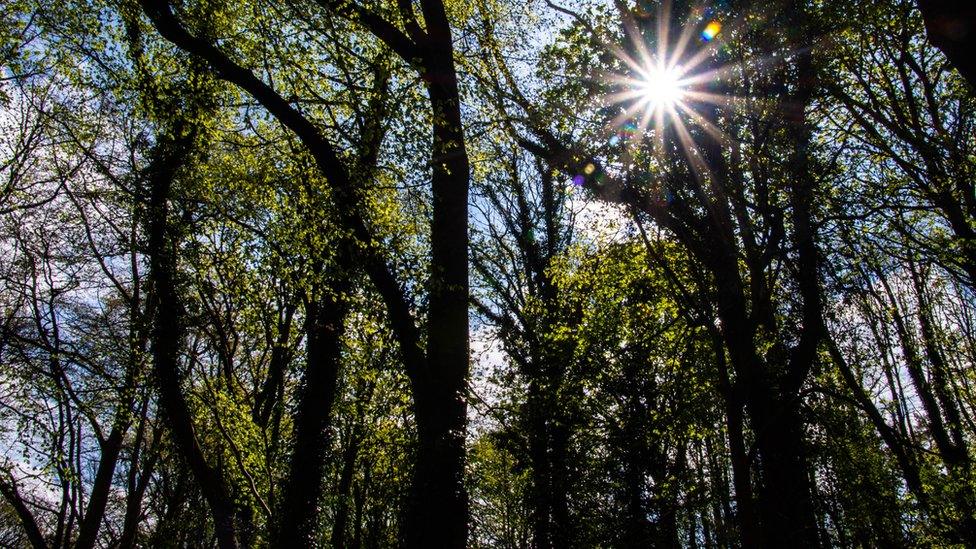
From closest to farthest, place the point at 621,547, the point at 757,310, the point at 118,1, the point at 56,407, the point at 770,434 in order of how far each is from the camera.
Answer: the point at 757,310 → the point at 118,1 → the point at 770,434 → the point at 621,547 → the point at 56,407

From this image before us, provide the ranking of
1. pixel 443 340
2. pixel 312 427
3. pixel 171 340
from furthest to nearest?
pixel 312 427, pixel 171 340, pixel 443 340

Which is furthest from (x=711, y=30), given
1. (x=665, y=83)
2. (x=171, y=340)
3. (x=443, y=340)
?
(x=171, y=340)

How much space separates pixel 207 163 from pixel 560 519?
30.4 feet

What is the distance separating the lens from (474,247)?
1559 cm

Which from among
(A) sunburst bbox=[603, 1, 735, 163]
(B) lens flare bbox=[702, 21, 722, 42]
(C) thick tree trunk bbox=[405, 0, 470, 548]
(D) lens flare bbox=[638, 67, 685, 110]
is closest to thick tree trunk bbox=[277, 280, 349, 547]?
(C) thick tree trunk bbox=[405, 0, 470, 548]

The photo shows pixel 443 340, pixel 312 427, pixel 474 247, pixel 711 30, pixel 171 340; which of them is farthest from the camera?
pixel 474 247

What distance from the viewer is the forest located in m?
5.88

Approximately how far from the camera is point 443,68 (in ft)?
20.8

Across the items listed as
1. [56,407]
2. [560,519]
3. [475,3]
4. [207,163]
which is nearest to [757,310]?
[560,519]

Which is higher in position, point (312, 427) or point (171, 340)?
point (171, 340)

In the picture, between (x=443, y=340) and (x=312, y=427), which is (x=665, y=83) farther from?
(x=312, y=427)

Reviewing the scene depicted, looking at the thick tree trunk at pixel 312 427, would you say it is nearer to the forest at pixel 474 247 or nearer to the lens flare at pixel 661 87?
the forest at pixel 474 247

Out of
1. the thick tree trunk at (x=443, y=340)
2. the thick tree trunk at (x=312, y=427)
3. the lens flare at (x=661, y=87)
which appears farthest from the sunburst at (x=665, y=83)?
the thick tree trunk at (x=312, y=427)

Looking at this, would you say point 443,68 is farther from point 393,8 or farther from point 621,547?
point 621,547
